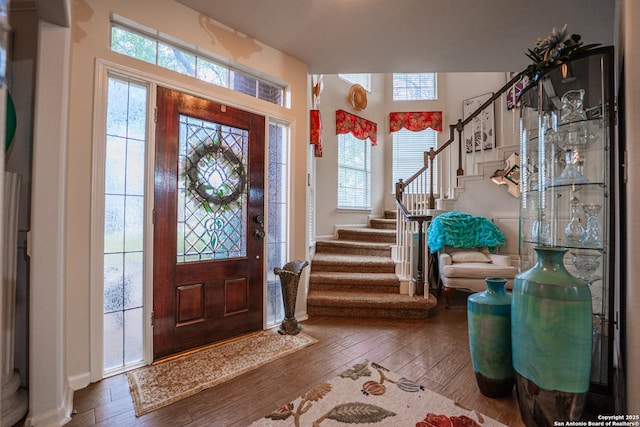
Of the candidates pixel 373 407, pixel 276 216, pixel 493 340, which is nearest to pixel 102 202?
pixel 276 216

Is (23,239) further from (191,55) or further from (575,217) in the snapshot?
(575,217)

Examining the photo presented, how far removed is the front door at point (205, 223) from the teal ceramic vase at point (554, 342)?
1.99 meters

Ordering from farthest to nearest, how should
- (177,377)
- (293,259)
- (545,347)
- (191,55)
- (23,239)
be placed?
(293,259)
(191,55)
(177,377)
(23,239)
(545,347)

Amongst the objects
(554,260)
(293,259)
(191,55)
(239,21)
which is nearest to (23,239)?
(191,55)

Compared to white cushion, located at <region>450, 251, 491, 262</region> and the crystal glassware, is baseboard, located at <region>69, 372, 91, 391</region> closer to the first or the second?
the crystal glassware

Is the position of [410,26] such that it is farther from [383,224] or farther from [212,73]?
[383,224]

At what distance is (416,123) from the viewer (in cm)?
559

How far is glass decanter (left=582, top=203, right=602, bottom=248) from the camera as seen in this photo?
1.57m

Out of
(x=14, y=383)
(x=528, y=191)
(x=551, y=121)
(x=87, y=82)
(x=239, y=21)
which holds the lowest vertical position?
(x=14, y=383)

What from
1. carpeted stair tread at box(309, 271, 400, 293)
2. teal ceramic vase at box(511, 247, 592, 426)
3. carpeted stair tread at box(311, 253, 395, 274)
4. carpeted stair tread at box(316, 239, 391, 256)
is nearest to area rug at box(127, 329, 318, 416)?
carpeted stair tread at box(309, 271, 400, 293)

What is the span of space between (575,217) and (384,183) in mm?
4118

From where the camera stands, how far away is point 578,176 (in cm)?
164

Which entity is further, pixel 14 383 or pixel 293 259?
pixel 293 259

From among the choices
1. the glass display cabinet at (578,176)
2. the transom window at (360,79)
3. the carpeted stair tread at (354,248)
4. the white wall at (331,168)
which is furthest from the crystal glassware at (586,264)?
the transom window at (360,79)
